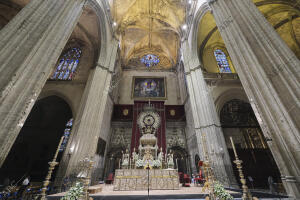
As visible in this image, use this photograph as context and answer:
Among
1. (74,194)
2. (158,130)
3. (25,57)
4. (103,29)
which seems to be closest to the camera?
(74,194)

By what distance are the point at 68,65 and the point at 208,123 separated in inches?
559

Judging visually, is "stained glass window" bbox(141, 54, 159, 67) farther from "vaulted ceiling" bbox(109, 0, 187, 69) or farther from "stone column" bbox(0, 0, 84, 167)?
"stone column" bbox(0, 0, 84, 167)

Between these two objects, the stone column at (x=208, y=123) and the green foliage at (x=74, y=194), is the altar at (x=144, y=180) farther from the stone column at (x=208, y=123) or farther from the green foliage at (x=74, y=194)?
the green foliage at (x=74, y=194)

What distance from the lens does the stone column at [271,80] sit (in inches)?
127

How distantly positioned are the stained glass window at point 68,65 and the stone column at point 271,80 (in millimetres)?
13145

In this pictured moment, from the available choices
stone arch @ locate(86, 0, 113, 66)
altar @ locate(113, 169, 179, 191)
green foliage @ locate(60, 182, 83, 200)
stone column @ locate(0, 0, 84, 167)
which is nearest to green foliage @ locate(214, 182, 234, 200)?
altar @ locate(113, 169, 179, 191)

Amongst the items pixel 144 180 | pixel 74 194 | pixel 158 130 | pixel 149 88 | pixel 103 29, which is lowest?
pixel 74 194

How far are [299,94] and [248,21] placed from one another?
3.26 metres

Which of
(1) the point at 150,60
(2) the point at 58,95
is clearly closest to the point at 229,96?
(1) the point at 150,60

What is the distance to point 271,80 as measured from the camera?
3902 mm

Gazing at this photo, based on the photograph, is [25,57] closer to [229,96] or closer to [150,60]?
[229,96]

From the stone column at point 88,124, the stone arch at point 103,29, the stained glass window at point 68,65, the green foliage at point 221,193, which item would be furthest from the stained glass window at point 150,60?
the green foliage at point 221,193

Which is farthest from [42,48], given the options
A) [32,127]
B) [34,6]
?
[32,127]

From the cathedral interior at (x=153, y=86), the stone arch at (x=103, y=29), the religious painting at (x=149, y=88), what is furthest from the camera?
the religious painting at (x=149, y=88)
